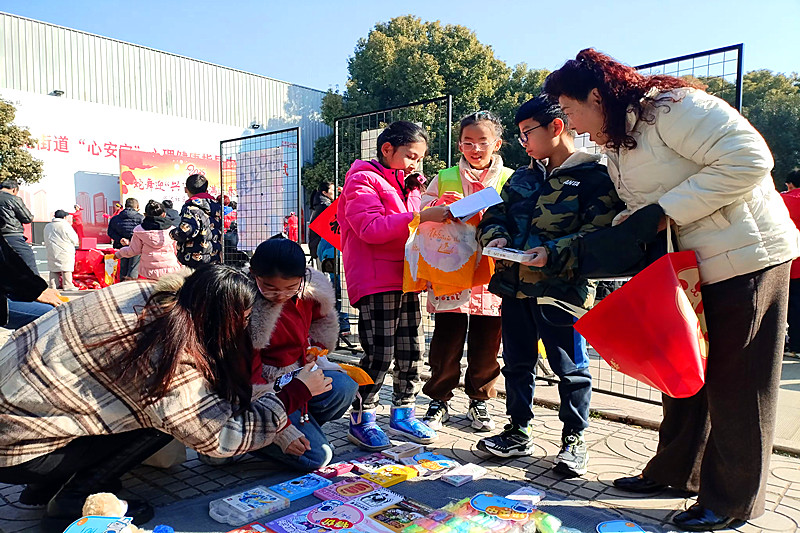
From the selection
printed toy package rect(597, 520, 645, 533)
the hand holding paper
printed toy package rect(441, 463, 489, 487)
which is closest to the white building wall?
the hand holding paper

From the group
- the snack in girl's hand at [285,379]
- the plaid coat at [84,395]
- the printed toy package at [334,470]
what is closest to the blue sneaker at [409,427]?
the printed toy package at [334,470]

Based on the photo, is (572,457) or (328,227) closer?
(572,457)

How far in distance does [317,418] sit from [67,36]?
19100mm

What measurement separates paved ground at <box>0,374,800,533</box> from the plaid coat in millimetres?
444

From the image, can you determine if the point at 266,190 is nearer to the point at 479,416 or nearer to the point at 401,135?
the point at 401,135

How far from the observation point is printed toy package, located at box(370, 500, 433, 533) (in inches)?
81.4

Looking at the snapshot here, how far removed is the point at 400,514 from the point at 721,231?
157cm

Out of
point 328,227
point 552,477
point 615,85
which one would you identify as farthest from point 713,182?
point 328,227

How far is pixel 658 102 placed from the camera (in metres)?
2.06

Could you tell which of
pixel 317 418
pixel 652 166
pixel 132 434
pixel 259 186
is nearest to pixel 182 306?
pixel 132 434

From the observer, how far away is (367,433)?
2945mm

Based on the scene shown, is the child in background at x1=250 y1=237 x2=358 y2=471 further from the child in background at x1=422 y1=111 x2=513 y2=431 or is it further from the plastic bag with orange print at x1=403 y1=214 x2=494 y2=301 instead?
the child in background at x1=422 y1=111 x2=513 y2=431

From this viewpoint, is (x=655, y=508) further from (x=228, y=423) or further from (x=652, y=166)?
(x=228, y=423)

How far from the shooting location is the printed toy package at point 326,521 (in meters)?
2.02
